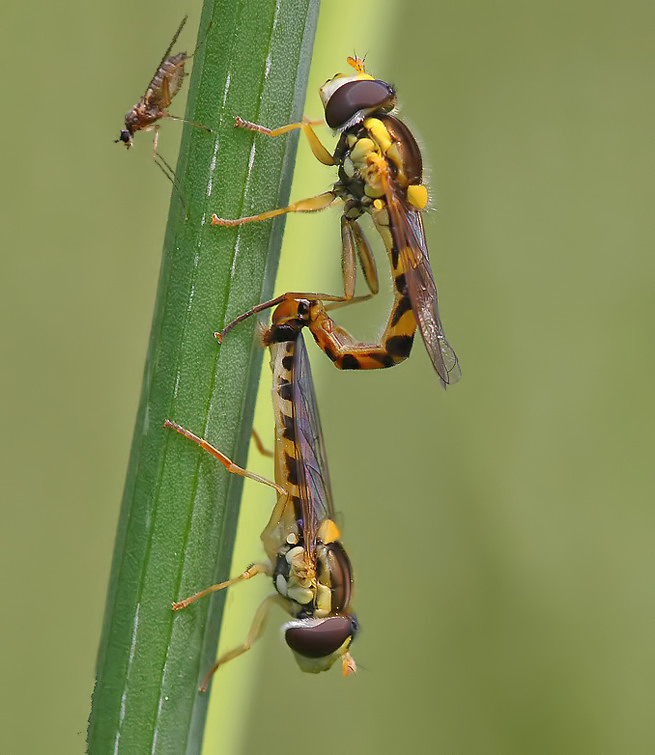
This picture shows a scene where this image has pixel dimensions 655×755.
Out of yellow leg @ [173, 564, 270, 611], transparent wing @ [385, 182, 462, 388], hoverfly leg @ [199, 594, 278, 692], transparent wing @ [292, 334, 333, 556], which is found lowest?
hoverfly leg @ [199, 594, 278, 692]

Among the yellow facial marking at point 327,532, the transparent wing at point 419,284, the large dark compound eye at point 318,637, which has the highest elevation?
the transparent wing at point 419,284

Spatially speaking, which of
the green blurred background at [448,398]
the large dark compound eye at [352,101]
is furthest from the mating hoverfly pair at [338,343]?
the green blurred background at [448,398]

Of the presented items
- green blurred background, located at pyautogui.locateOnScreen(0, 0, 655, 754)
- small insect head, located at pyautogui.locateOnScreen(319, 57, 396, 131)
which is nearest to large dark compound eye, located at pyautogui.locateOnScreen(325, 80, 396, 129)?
small insect head, located at pyautogui.locateOnScreen(319, 57, 396, 131)

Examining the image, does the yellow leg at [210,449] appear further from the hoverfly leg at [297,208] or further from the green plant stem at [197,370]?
the hoverfly leg at [297,208]

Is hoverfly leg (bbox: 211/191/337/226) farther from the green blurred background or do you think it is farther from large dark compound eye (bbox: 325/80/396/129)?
the green blurred background

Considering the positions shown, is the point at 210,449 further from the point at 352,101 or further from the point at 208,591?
the point at 352,101

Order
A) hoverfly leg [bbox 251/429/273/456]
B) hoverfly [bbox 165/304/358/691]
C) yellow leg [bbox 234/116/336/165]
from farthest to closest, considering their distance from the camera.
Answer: hoverfly [bbox 165/304/358/691] < hoverfly leg [bbox 251/429/273/456] < yellow leg [bbox 234/116/336/165]

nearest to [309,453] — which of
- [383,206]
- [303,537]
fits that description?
[303,537]
